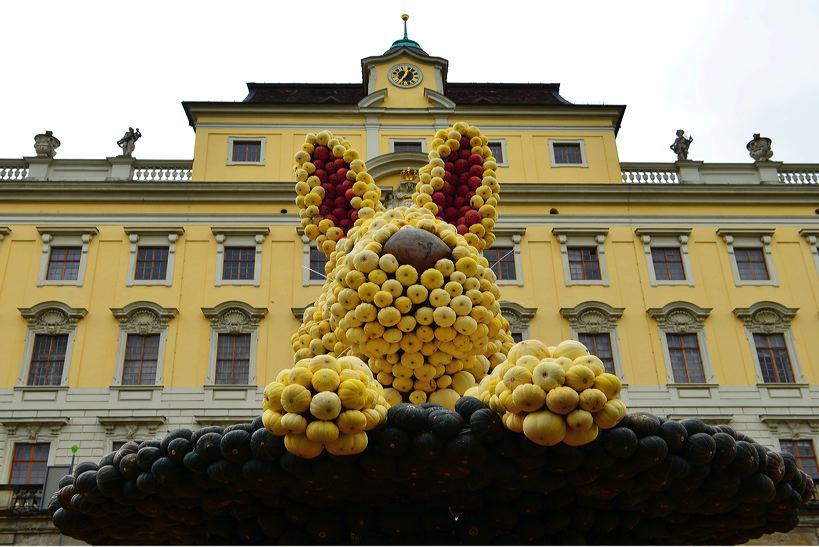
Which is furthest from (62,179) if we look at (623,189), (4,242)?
(623,189)

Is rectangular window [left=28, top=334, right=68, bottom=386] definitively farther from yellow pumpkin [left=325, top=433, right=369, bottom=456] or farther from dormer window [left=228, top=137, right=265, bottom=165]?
yellow pumpkin [left=325, top=433, right=369, bottom=456]

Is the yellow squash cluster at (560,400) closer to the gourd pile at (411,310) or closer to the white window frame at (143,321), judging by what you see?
the gourd pile at (411,310)

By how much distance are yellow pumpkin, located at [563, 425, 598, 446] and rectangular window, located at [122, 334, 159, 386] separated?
20.1m

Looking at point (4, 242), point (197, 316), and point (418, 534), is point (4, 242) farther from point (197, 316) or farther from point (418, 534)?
point (418, 534)

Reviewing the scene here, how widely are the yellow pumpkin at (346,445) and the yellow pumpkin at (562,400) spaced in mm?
1320

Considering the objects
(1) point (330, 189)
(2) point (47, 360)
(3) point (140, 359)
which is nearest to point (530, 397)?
(1) point (330, 189)

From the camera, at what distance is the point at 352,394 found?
546 centimetres

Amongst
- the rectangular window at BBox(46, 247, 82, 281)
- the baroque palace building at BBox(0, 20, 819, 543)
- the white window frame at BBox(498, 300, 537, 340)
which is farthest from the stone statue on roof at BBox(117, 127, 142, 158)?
the white window frame at BBox(498, 300, 537, 340)

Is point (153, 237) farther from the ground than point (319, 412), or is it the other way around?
point (153, 237)

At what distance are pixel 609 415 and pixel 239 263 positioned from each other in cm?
2139

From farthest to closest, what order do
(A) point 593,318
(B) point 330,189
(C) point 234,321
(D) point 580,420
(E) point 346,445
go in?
(A) point 593,318 < (C) point 234,321 < (B) point 330,189 < (E) point 346,445 < (D) point 580,420

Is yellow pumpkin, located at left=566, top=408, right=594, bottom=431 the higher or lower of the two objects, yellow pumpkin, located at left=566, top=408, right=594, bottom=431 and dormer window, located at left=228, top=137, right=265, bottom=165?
the lower

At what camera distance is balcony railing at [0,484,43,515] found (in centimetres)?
1942

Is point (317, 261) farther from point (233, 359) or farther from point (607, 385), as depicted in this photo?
point (607, 385)
